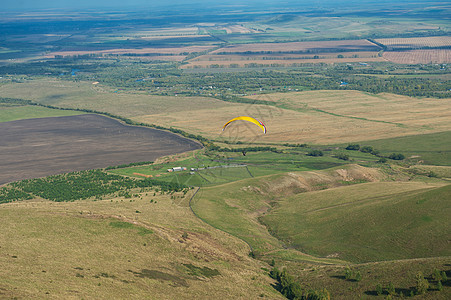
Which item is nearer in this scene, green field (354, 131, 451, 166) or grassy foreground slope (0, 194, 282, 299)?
grassy foreground slope (0, 194, 282, 299)

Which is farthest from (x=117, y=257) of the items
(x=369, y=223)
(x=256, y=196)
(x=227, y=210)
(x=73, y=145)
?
(x=73, y=145)

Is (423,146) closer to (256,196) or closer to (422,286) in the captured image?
(256,196)

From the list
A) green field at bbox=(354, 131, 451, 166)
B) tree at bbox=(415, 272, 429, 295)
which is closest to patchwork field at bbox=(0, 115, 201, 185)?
green field at bbox=(354, 131, 451, 166)

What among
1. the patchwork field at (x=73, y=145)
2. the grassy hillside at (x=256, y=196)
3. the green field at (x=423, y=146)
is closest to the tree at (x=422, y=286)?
the grassy hillside at (x=256, y=196)

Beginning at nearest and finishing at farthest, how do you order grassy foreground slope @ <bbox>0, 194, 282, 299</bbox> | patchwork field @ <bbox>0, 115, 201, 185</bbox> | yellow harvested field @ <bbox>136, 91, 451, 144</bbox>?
grassy foreground slope @ <bbox>0, 194, 282, 299</bbox> < patchwork field @ <bbox>0, 115, 201, 185</bbox> < yellow harvested field @ <bbox>136, 91, 451, 144</bbox>

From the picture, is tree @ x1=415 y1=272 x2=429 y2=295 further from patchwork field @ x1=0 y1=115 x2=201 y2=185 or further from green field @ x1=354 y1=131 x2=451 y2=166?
patchwork field @ x1=0 y1=115 x2=201 y2=185

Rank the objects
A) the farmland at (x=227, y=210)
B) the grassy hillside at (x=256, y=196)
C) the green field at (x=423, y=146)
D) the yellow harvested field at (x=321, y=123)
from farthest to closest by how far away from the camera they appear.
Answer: the yellow harvested field at (x=321, y=123) < the green field at (x=423, y=146) < the grassy hillside at (x=256, y=196) < the farmland at (x=227, y=210)

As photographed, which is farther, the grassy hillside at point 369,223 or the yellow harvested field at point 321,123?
the yellow harvested field at point 321,123

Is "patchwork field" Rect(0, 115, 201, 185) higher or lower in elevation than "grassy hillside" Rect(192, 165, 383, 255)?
higher

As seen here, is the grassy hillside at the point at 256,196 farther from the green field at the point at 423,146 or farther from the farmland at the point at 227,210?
the green field at the point at 423,146
